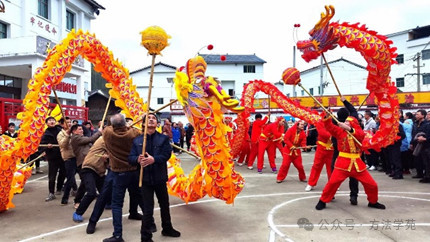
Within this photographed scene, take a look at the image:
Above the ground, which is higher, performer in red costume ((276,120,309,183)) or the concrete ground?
performer in red costume ((276,120,309,183))

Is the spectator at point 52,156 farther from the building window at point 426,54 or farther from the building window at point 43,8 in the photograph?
the building window at point 426,54

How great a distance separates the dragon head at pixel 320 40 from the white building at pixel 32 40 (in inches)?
451

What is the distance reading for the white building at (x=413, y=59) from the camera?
2730 cm

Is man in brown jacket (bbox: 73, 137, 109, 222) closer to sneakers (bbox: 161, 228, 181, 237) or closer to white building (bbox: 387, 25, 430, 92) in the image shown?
sneakers (bbox: 161, 228, 181, 237)

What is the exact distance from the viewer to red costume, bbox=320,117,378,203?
4.96 metres

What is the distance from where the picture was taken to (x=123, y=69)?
707 cm

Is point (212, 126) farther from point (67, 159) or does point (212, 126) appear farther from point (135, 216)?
point (67, 159)

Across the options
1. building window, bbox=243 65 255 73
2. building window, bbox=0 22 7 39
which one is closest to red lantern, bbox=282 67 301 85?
building window, bbox=0 22 7 39

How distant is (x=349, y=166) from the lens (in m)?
4.97

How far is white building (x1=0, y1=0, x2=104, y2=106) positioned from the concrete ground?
8691mm

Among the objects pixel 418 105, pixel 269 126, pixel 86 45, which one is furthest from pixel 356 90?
pixel 86 45

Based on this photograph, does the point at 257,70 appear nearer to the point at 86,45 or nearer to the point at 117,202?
the point at 86,45

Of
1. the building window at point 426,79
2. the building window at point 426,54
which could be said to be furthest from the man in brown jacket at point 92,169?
the building window at point 426,54

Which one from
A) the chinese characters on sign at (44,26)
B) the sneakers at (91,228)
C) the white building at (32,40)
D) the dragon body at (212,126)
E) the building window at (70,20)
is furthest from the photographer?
the building window at (70,20)
